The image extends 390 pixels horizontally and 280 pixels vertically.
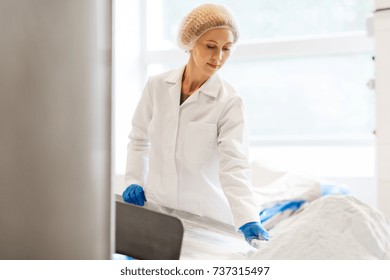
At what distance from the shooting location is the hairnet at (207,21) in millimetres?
1028

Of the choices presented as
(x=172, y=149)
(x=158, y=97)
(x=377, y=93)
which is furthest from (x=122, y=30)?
(x=377, y=93)

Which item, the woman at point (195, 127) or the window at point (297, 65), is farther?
the window at point (297, 65)

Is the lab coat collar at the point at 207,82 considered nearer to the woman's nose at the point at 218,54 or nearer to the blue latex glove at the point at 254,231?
the woman's nose at the point at 218,54

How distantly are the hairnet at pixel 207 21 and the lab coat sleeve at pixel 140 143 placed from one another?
0.65 ft

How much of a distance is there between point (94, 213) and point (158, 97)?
3.13ft

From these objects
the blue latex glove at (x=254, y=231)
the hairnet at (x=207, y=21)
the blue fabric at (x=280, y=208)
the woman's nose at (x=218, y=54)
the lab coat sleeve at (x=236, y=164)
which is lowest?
the blue fabric at (x=280, y=208)

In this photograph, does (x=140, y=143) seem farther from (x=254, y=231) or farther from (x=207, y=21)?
(x=254, y=231)

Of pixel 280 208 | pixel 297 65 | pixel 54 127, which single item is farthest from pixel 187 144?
pixel 297 65

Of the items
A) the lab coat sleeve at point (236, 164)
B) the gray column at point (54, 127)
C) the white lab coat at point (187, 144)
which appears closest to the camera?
the gray column at point (54, 127)

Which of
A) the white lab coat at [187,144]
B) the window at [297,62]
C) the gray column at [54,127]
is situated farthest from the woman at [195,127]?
the window at [297,62]

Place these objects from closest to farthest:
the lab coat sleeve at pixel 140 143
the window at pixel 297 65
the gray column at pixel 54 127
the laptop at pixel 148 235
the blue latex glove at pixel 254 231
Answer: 1. the gray column at pixel 54 127
2. the laptop at pixel 148 235
3. the blue latex glove at pixel 254 231
4. the lab coat sleeve at pixel 140 143
5. the window at pixel 297 65

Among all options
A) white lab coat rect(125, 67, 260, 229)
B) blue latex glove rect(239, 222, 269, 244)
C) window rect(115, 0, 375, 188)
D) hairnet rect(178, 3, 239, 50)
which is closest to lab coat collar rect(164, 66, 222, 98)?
white lab coat rect(125, 67, 260, 229)

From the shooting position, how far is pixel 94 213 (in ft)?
0.53

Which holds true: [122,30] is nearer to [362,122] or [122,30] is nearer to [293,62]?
[293,62]
